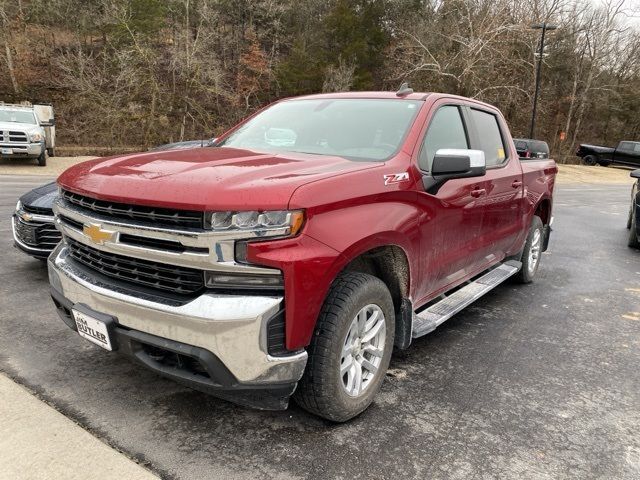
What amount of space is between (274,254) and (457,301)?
7.18 feet

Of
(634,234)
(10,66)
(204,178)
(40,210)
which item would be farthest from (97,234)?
(10,66)

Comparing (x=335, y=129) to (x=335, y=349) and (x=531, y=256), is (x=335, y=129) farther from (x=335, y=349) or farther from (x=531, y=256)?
(x=531, y=256)

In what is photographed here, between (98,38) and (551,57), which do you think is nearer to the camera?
(98,38)

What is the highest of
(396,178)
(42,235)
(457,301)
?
(396,178)

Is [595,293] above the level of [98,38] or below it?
below

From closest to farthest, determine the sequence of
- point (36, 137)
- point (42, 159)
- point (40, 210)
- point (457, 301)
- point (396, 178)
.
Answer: point (396, 178) → point (457, 301) → point (40, 210) → point (36, 137) → point (42, 159)

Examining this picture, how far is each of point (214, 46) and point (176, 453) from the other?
37.0m

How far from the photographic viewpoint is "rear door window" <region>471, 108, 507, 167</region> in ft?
14.8

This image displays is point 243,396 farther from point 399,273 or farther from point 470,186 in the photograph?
point 470,186

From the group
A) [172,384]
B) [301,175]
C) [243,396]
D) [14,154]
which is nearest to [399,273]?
[301,175]

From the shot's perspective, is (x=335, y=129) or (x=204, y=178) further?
(x=335, y=129)

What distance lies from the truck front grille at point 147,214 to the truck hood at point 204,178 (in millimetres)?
44

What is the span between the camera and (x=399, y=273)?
318 cm

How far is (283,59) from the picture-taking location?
37906mm
